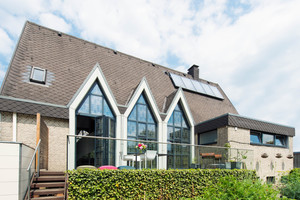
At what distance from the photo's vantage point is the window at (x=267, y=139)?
49.0ft

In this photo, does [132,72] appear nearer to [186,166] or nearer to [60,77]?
[60,77]

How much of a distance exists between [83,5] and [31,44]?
6.68 metres

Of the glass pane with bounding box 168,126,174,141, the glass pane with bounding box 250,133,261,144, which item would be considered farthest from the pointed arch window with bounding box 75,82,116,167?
the glass pane with bounding box 250,133,261,144

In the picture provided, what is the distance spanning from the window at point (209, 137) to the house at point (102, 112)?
0.07m

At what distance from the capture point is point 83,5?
28.3 feet

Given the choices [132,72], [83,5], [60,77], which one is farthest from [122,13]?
[132,72]

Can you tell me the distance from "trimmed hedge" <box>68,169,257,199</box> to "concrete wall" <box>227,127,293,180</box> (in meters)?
4.31

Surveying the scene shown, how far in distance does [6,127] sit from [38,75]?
3382 mm

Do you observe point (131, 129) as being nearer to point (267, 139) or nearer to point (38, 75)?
point (38, 75)

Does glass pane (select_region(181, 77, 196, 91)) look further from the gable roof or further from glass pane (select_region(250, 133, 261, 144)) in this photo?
glass pane (select_region(250, 133, 261, 144))

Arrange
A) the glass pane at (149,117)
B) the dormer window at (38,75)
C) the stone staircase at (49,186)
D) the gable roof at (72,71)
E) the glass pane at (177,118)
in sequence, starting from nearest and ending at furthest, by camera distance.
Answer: the stone staircase at (49,186)
the gable roof at (72,71)
the dormer window at (38,75)
the glass pane at (149,117)
the glass pane at (177,118)

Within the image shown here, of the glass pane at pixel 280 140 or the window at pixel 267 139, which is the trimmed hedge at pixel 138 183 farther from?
the glass pane at pixel 280 140

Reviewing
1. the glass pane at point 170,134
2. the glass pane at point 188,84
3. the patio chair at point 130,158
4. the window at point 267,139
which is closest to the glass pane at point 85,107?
the patio chair at point 130,158

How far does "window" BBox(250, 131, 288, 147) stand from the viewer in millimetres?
14930
